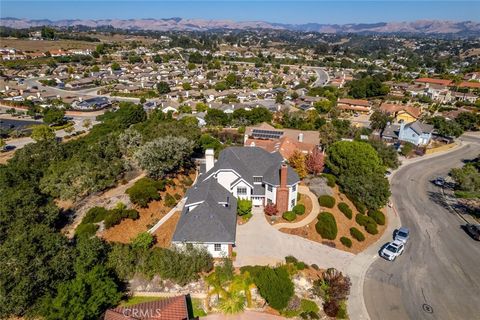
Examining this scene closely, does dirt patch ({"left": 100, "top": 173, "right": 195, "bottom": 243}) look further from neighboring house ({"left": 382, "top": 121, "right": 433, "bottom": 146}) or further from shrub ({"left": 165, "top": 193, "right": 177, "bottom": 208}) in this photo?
neighboring house ({"left": 382, "top": 121, "right": 433, "bottom": 146})

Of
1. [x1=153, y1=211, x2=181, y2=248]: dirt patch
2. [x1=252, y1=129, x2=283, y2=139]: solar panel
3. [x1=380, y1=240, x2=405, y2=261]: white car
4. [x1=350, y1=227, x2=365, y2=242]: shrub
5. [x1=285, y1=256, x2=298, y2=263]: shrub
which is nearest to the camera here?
[x1=285, y1=256, x2=298, y2=263]: shrub

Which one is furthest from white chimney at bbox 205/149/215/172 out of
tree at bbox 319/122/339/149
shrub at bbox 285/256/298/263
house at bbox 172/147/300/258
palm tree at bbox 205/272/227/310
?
tree at bbox 319/122/339/149

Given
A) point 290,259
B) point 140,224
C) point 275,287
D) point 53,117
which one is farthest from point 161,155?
point 53,117

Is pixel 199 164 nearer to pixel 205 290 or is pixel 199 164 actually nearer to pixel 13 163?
pixel 205 290

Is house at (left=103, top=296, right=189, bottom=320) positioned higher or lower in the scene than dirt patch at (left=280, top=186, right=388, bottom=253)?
higher

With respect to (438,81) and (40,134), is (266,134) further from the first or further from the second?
(438,81)

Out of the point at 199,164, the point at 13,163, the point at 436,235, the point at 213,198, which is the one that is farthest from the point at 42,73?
the point at 436,235

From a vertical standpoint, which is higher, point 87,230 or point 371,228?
point 87,230
